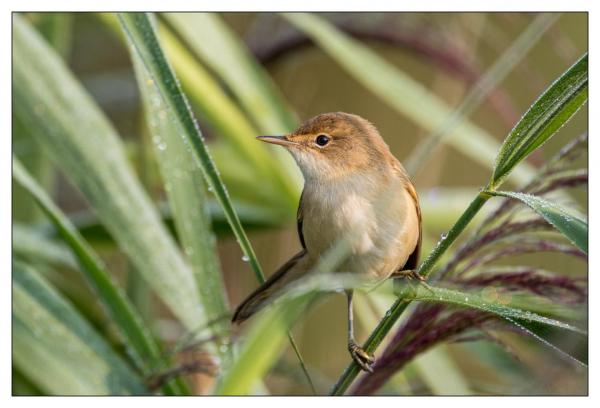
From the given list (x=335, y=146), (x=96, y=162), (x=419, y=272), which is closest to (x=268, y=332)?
(x=419, y=272)

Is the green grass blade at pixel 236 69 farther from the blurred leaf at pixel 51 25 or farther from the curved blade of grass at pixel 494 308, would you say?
the curved blade of grass at pixel 494 308

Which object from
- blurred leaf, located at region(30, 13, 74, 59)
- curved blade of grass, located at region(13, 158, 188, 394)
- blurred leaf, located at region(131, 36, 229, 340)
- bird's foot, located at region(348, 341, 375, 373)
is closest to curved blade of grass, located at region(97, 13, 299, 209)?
blurred leaf, located at region(30, 13, 74, 59)

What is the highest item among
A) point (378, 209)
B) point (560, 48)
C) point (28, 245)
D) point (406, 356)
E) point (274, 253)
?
point (560, 48)

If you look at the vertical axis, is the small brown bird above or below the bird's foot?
above

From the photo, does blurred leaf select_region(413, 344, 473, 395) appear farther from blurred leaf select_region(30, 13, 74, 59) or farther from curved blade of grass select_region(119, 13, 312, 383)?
blurred leaf select_region(30, 13, 74, 59)

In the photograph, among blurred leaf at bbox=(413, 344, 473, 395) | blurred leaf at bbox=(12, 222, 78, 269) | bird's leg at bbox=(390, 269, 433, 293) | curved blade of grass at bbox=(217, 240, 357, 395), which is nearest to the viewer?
curved blade of grass at bbox=(217, 240, 357, 395)
